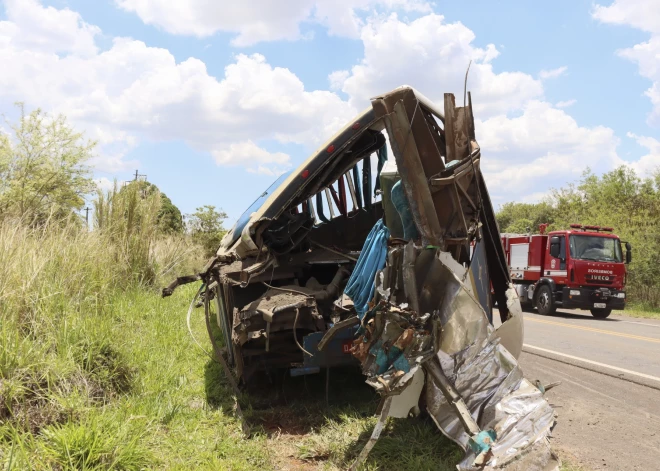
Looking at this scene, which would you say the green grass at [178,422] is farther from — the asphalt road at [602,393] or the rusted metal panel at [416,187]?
the rusted metal panel at [416,187]

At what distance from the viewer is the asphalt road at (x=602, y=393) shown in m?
3.94

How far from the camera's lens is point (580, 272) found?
577 inches

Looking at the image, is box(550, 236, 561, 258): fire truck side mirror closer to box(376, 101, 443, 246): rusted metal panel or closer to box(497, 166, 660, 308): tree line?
box(497, 166, 660, 308): tree line

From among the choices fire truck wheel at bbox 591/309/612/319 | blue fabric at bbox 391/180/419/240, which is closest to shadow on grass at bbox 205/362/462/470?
blue fabric at bbox 391/180/419/240

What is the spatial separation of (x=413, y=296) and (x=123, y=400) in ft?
8.99

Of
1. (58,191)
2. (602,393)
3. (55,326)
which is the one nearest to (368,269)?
(55,326)

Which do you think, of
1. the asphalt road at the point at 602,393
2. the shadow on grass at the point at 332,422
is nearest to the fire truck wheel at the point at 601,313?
the asphalt road at the point at 602,393

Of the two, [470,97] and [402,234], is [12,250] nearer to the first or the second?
[402,234]

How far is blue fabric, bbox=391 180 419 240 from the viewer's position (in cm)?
370

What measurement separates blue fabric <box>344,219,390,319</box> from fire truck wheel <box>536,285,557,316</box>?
41.9ft

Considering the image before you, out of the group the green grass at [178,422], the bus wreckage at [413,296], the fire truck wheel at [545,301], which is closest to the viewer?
the bus wreckage at [413,296]

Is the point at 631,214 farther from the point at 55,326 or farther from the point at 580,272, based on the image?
the point at 55,326

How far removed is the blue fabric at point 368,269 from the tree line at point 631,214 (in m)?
15.5

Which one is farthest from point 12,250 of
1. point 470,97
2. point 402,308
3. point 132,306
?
point 470,97
